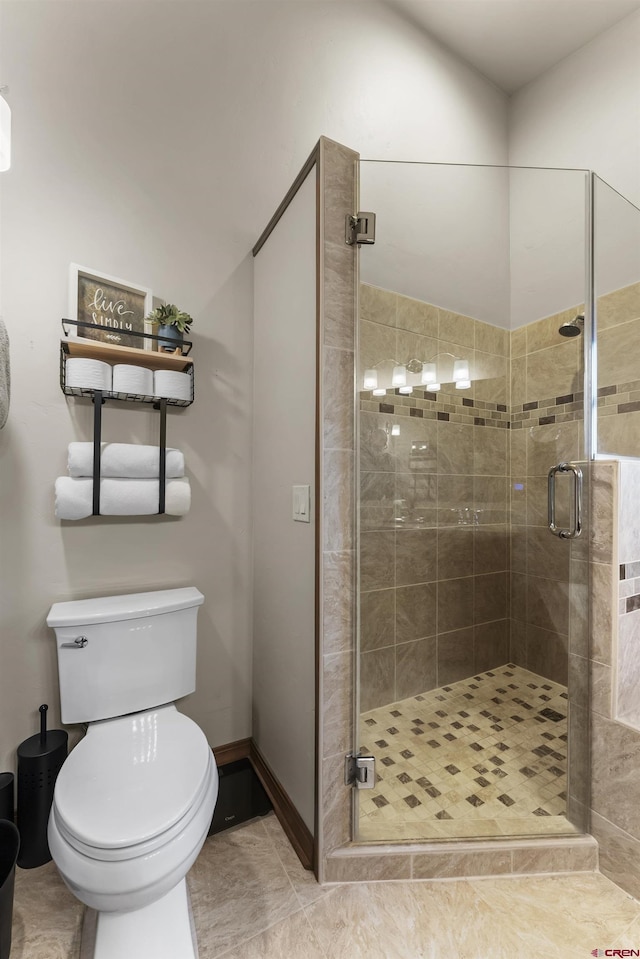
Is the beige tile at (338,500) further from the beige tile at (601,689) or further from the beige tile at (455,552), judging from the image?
the beige tile at (601,689)

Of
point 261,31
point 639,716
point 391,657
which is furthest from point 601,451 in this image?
point 261,31

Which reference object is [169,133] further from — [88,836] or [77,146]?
[88,836]

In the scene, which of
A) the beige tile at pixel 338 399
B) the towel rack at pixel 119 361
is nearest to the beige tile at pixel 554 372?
the beige tile at pixel 338 399

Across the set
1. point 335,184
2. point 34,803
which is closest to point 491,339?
point 335,184

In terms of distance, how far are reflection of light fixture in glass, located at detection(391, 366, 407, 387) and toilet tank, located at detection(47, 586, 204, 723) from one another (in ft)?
3.34

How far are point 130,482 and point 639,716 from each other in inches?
70.8

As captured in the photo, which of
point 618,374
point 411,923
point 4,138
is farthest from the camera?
point 618,374

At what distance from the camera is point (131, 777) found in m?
1.08

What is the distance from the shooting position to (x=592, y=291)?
4.76 ft

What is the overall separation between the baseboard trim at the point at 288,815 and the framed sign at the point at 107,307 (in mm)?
1655

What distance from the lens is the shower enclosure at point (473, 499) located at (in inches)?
54.4

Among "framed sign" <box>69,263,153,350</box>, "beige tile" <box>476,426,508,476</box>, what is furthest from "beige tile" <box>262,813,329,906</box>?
"framed sign" <box>69,263,153,350</box>

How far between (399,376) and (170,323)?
832 mm

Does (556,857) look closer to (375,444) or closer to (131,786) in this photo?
(131,786)
